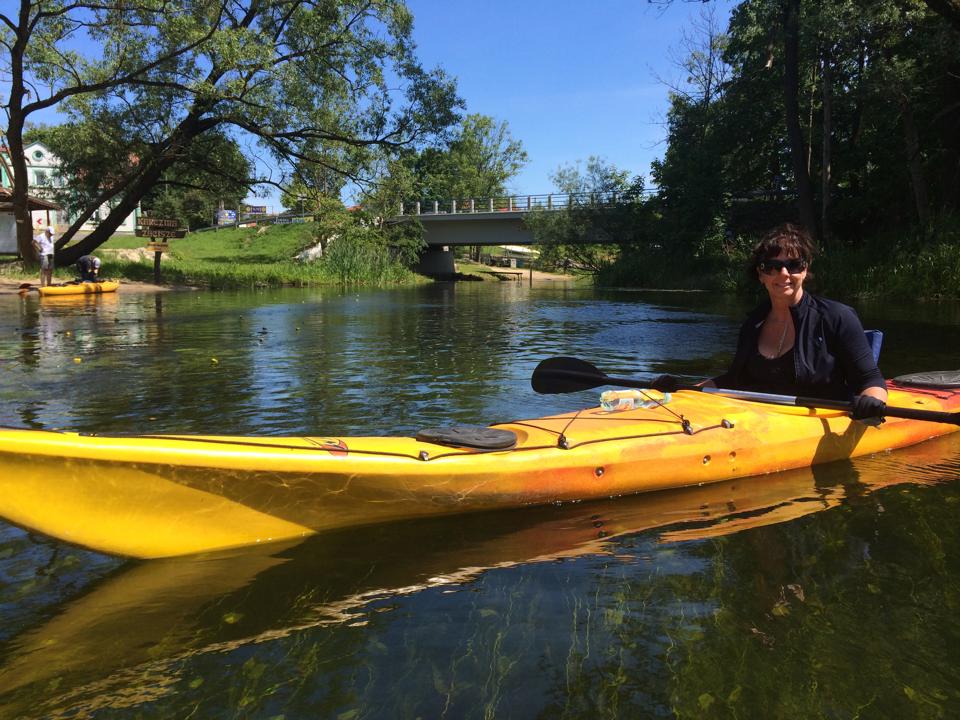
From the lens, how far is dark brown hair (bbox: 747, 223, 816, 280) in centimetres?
395

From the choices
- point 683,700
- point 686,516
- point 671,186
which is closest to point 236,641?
point 683,700

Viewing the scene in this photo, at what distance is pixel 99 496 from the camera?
8.88 feet

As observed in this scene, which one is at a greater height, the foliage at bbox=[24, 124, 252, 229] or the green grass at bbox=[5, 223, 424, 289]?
the foliage at bbox=[24, 124, 252, 229]

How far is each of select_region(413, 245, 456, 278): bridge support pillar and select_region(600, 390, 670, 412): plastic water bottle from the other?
Result: 4116cm

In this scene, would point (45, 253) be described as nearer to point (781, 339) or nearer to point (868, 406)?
point (781, 339)

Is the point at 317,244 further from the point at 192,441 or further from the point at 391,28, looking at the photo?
the point at 192,441

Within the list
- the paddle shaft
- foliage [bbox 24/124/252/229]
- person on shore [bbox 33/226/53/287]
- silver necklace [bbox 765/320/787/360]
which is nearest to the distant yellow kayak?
person on shore [bbox 33/226/53/287]

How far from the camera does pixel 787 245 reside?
3.95m

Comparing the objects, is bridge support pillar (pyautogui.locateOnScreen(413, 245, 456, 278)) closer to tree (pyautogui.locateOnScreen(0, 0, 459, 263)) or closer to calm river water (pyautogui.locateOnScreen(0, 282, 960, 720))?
tree (pyautogui.locateOnScreen(0, 0, 459, 263))

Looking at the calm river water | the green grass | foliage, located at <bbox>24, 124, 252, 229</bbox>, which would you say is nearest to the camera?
the calm river water

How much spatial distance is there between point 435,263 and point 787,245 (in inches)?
1687

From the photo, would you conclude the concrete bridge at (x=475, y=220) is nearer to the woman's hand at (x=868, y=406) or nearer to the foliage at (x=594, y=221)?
the foliage at (x=594, y=221)

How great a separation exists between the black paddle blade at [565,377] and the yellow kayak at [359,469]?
58cm

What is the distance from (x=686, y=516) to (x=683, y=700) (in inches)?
64.1
